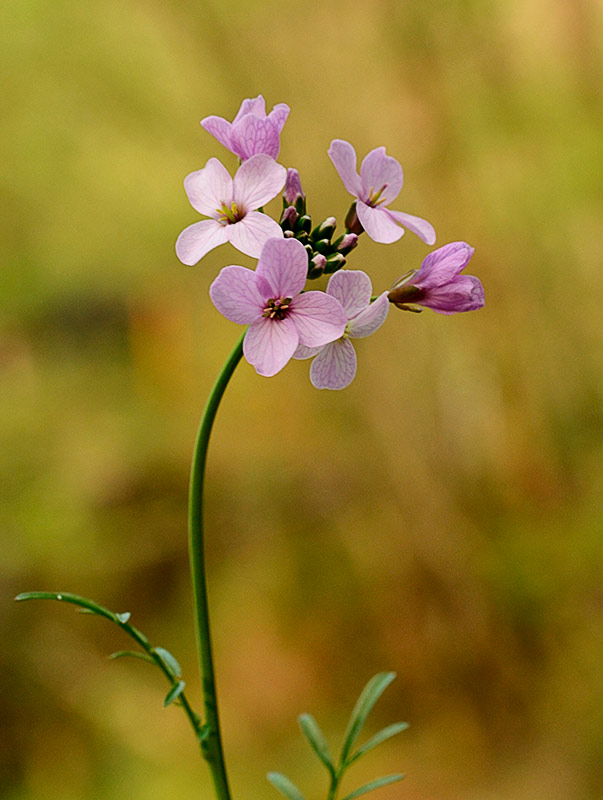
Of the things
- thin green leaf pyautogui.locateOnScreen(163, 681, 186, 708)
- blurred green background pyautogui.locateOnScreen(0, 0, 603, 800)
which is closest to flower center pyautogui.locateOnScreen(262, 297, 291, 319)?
thin green leaf pyautogui.locateOnScreen(163, 681, 186, 708)

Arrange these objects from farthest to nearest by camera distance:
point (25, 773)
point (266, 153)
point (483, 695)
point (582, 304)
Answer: point (582, 304)
point (483, 695)
point (25, 773)
point (266, 153)

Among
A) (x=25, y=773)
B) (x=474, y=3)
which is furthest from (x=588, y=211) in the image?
(x=25, y=773)

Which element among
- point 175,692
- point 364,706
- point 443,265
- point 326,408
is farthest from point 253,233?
point 326,408

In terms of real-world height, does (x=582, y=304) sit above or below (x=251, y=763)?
above

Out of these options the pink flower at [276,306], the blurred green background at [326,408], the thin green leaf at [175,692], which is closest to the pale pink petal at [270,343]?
the pink flower at [276,306]

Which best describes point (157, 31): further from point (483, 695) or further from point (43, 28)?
point (483, 695)

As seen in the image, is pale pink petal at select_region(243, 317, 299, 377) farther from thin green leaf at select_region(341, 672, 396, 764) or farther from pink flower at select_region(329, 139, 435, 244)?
thin green leaf at select_region(341, 672, 396, 764)
